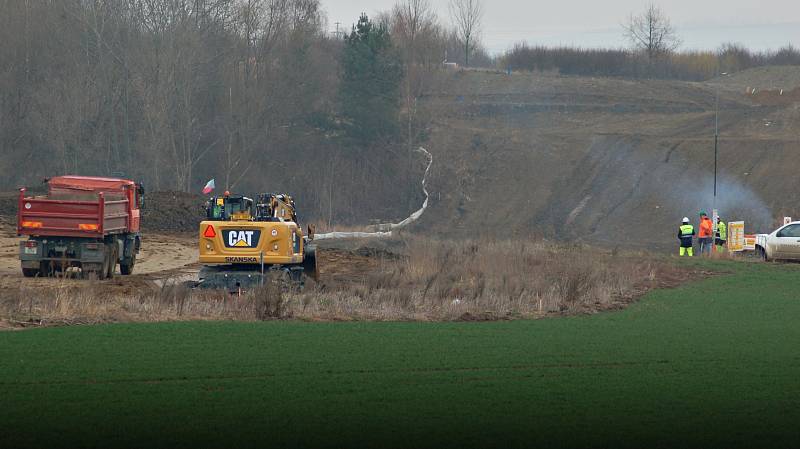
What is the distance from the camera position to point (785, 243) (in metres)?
38.2

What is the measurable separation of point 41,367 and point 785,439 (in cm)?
922

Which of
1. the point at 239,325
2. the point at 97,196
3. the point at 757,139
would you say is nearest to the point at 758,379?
the point at 239,325

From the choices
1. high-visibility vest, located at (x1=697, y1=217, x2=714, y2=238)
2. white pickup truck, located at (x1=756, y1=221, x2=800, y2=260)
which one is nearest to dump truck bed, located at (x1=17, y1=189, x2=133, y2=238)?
white pickup truck, located at (x1=756, y1=221, x2=800, y2=260)

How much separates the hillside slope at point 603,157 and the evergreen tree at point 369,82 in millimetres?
4995

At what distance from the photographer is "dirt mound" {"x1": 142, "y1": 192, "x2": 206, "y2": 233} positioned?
52.0 m

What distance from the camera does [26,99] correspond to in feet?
239

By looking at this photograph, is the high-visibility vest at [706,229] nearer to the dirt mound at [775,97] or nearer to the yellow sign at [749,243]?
the yellow sign at [749,243]

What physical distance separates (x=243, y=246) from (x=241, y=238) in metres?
0.19

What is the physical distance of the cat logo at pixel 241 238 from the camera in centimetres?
2720

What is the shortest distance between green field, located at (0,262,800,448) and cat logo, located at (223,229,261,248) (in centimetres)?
694

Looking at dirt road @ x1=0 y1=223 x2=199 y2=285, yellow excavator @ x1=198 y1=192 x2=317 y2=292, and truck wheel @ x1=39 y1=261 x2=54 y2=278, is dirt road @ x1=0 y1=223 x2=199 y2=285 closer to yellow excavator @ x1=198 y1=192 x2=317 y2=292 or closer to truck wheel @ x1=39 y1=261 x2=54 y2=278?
truck wheel @ x1=39 y1=261 x2=54 y2=278

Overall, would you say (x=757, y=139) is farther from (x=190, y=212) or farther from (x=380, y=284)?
(x=380, y=284)

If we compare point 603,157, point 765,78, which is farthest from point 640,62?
point 603,157

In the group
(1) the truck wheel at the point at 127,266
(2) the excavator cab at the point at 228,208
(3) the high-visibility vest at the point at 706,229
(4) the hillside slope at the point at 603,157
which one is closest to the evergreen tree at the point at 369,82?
(4) the hillside slope at the point at 603,157
